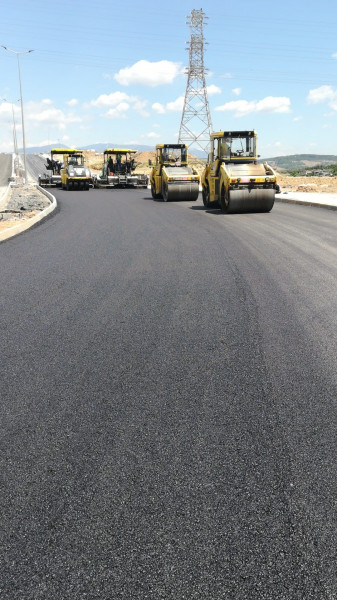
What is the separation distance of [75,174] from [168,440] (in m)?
33.3

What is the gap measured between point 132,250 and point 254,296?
163 inches

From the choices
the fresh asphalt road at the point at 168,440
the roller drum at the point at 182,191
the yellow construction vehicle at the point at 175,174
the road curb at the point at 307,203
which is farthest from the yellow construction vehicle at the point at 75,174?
the fresh asphalt road at the point at 168,440

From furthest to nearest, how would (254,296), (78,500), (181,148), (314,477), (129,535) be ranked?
(181,148) → (254,296) → (314,477) → (78,500) → (129,535)

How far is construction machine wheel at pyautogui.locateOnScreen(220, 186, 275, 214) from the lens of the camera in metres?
16.8

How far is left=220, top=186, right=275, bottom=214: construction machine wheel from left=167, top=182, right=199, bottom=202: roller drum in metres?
6.03

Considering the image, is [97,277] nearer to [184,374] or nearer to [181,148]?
[184,374]

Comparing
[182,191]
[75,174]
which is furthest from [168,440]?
[75,174]

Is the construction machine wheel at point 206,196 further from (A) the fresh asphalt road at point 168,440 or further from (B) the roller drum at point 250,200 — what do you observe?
(A) the fresh asphalt road at point 168,440

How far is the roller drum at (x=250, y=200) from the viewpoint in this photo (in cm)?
1675

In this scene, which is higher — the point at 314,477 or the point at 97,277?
the point at 97,277

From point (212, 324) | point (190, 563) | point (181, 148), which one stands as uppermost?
point (181, 148)

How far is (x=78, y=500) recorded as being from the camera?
2680 millimetres

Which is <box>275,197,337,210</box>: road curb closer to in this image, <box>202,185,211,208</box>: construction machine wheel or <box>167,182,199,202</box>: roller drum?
<box>167,182,199,202</box>: roller drum

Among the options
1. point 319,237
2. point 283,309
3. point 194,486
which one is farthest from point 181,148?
point 194,486
